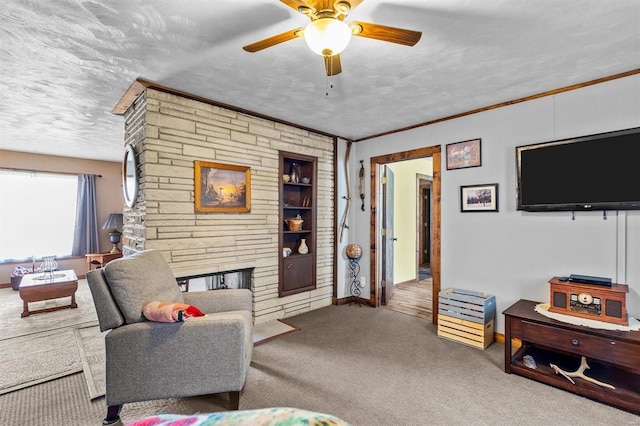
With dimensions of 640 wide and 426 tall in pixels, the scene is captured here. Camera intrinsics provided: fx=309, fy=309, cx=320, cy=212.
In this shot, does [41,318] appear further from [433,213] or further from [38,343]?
[433,213]

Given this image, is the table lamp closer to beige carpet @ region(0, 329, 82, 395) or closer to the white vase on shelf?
beige carpet @ region(0, 329, 82, 395)

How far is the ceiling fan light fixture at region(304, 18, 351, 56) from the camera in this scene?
142 cm

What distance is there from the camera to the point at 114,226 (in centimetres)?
601

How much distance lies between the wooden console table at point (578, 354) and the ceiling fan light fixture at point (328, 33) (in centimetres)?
243

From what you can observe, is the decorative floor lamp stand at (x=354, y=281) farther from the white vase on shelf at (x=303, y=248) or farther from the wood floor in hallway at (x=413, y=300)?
the white vase on shelf at (x=303, y=248)

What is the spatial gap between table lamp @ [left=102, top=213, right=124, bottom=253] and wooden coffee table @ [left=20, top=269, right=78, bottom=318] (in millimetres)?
1807

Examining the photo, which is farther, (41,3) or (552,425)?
(552,425)

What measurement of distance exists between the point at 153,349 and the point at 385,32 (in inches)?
85.5

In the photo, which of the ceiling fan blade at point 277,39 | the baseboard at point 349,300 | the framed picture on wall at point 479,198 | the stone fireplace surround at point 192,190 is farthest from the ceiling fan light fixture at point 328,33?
the baseboard at point 349,300

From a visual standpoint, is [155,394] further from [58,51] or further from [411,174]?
[411,174]

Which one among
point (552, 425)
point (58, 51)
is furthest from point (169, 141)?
point (552, 425)

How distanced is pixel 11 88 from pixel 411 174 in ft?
17.7

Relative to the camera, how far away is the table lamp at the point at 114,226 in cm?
602

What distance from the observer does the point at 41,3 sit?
1.63 m
